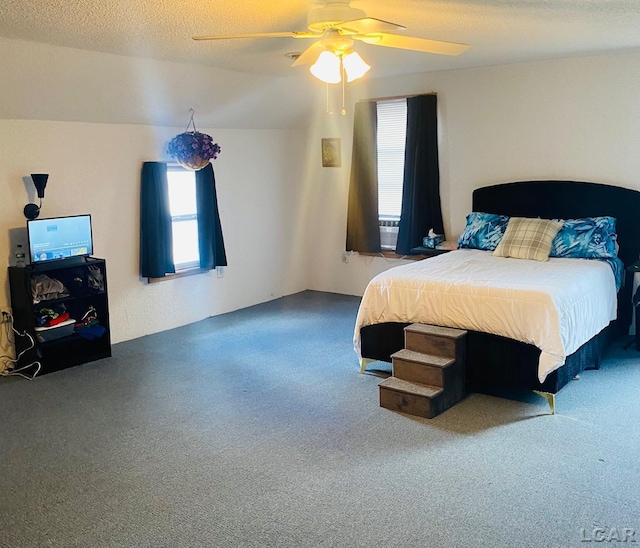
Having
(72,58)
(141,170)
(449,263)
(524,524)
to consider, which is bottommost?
(524,524)

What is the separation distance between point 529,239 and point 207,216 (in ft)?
9.97

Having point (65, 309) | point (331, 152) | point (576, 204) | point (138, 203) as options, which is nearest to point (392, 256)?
point (331, 152)

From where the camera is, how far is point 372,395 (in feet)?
14.3

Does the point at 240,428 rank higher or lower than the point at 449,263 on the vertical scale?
lower

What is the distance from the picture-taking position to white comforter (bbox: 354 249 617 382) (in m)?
3.93

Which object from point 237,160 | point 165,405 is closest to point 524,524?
point 165,405

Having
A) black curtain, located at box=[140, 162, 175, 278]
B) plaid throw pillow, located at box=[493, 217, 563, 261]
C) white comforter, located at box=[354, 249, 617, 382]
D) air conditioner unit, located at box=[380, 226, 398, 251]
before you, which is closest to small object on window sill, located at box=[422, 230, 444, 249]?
air conditioner unit, located at box=[380, 226, 398, 251]

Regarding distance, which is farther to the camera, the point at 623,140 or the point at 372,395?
the point at 623,140

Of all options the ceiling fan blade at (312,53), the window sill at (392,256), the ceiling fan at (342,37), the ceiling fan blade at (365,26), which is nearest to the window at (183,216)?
the window sill at (392,256)

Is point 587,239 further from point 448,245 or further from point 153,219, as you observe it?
point 153,219

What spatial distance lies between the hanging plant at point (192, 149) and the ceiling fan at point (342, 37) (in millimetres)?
2133

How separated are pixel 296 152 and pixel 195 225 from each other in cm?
168

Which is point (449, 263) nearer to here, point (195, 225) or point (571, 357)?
point (571, 357)

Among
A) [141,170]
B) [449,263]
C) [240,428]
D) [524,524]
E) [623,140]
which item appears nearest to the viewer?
[524,524]
